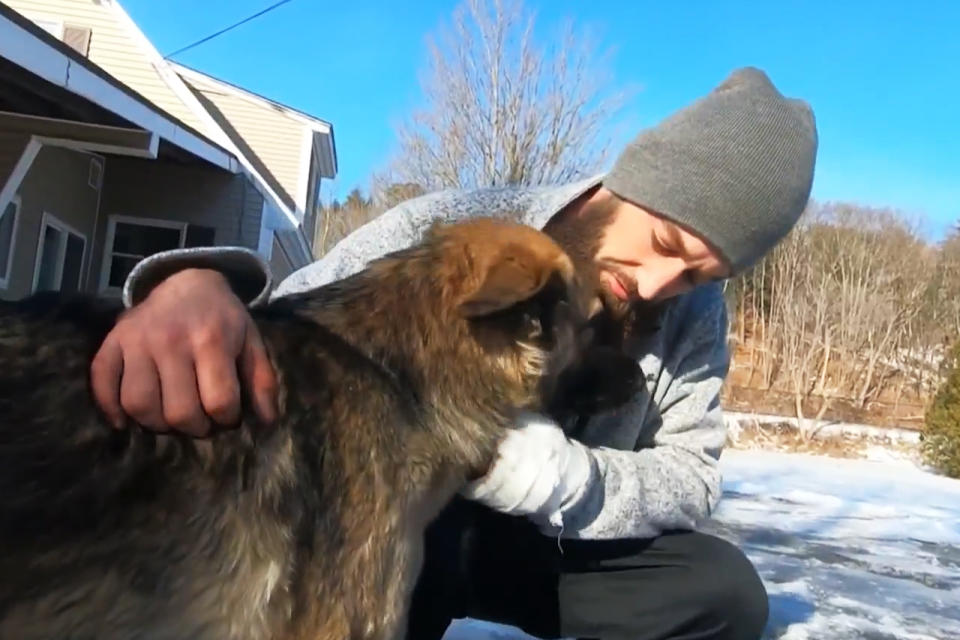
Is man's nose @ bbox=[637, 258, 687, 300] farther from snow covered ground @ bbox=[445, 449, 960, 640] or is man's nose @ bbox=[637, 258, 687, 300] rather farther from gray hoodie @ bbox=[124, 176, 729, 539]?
snow covered ground @ bbox=[445, 449, 960, 640]

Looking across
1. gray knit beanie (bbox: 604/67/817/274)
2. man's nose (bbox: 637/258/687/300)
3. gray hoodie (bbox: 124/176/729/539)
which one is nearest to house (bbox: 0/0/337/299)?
gray hoodie (bbox: 124/176/729/539)

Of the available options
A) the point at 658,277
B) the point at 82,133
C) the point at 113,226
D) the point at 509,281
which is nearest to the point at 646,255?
the point at 658,277

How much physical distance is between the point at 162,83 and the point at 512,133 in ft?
30.8

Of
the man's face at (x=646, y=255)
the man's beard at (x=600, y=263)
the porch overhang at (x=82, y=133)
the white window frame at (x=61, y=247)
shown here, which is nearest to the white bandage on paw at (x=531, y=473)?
the man's beard at (x=600, y=263)

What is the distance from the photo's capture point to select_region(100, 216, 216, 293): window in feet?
64.2

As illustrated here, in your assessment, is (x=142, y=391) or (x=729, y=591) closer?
(x=142, y=391)

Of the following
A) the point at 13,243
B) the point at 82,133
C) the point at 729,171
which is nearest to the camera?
the point at 729,171

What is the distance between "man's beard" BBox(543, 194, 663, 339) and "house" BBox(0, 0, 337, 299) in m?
6.44

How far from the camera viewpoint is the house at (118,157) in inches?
447

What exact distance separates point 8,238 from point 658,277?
1318 cm

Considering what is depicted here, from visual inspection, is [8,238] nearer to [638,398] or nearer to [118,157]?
[118,157]

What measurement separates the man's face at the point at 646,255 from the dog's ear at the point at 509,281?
415mm

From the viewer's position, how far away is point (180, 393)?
7.38ft

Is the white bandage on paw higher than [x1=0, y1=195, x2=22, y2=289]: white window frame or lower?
lower
